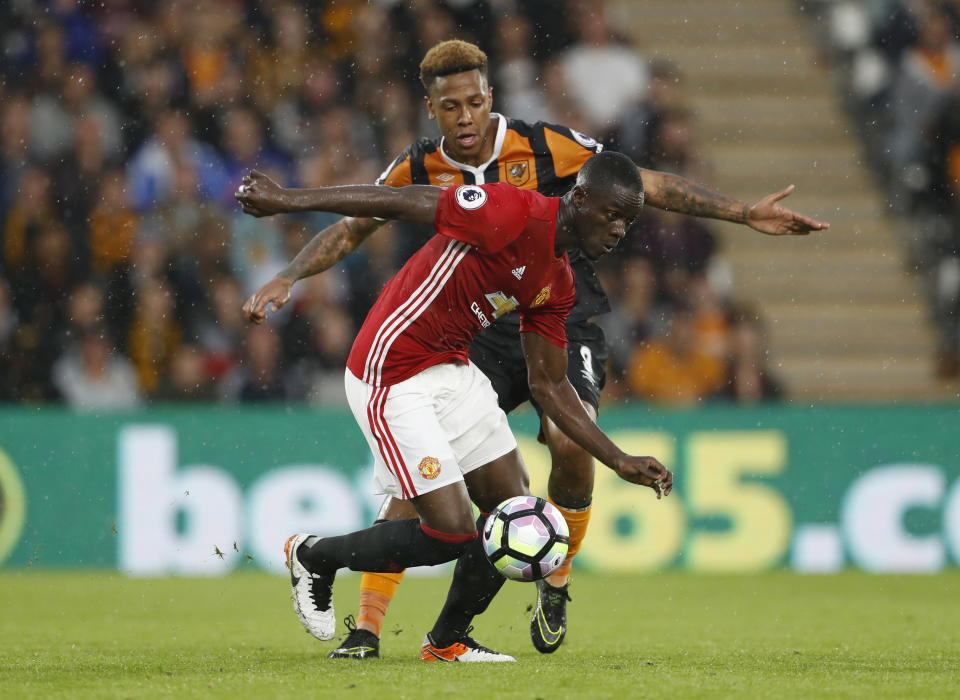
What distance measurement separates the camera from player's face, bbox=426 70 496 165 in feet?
19.2

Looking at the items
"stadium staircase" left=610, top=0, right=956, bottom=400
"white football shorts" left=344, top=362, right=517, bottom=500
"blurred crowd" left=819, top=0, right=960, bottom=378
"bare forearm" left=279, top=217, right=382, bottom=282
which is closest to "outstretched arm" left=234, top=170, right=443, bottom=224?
"white football shorts" left=344, top=362, right=517, bottom=500

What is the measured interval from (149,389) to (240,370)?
0.69 m

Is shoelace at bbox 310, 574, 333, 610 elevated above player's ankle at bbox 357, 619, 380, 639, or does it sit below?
above

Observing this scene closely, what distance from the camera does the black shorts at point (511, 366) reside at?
6141 millimetres

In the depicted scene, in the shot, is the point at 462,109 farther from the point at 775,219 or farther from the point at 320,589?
the point at 320,589

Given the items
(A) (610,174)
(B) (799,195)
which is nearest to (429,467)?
(A) (610,174)

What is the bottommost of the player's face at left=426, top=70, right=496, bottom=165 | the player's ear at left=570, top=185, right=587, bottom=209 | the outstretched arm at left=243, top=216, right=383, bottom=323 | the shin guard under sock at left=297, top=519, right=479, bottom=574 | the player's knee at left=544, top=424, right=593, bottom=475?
the shin guard under sock at left=297, top=519, right=479, bottom=574

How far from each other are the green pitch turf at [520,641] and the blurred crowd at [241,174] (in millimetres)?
1645

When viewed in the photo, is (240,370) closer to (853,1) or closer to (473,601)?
(473,601)

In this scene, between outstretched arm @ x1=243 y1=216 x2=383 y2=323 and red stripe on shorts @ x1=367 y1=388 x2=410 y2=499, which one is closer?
red stripe on shorts @ x1=367 y1=388 x2=410 y2=499

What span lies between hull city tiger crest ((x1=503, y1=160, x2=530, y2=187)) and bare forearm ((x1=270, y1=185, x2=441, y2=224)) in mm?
947

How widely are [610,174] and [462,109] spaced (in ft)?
3.47

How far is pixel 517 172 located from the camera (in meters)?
6.04

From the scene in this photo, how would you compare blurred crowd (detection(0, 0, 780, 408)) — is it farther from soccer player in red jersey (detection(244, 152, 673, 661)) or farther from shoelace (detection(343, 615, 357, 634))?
soccer player in red jersey (detection(244, 152, 673, 661))
